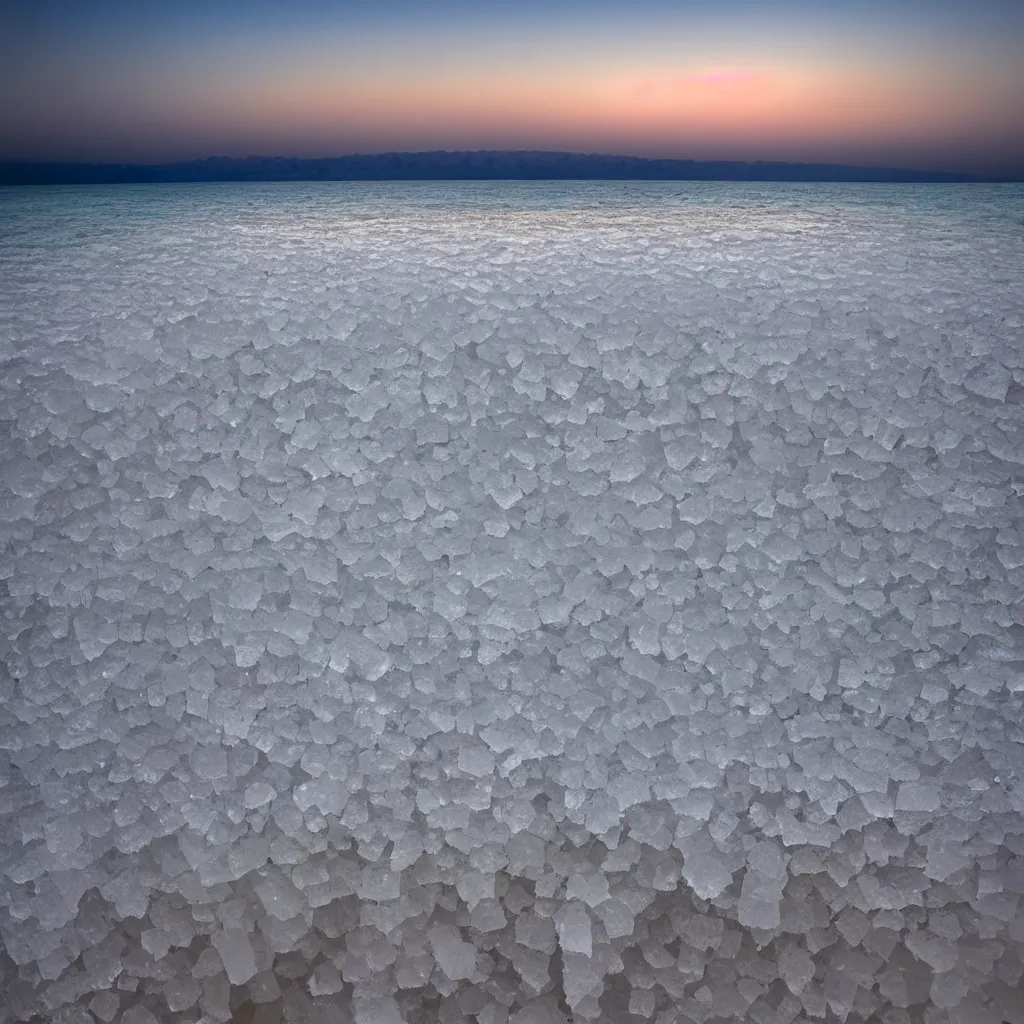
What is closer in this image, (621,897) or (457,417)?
(621,897)

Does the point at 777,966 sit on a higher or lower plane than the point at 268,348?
lower

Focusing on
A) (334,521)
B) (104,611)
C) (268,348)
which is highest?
(268,348)

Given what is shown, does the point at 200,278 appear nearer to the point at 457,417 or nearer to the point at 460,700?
the point at 457,417

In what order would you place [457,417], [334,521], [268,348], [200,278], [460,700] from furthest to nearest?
[200,278], [268,348], [457,417], [334,521], [460,700]

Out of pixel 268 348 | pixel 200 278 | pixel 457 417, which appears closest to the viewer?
pixel 457 417

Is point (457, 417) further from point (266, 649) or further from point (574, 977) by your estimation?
point (574, 977)

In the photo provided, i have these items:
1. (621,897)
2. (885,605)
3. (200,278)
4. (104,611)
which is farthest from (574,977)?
(200,278)

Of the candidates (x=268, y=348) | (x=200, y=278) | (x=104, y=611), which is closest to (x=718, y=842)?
(x=104, y=611)
